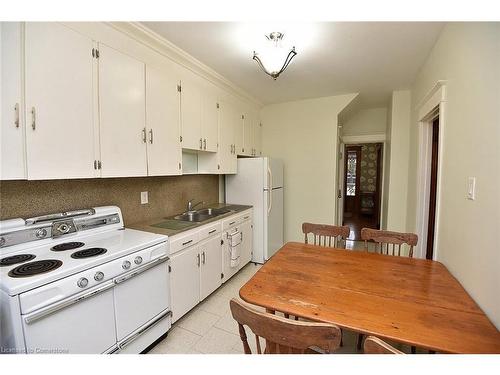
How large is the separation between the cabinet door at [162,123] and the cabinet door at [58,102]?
1.55 feet

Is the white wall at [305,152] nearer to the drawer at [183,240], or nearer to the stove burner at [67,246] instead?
the drawer at [183,240]

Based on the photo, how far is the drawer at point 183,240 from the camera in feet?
6.21

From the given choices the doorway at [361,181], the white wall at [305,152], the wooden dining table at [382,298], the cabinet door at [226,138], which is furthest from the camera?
the doorway at [361,181]

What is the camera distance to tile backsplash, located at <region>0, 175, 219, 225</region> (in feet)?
4.79

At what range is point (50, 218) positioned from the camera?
1497mm

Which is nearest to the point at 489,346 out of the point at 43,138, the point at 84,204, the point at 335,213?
the point at 43,138

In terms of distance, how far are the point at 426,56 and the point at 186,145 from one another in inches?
100

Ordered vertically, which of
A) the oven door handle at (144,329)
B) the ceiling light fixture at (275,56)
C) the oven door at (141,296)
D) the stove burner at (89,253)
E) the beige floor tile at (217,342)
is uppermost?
the ceiling light fixture at (275,56)

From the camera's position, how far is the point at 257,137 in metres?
3.97

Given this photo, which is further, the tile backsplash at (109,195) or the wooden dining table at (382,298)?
the tile backsplash at (109,195)

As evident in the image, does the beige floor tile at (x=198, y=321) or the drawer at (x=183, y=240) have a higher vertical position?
the drawer at (x=183, y=240)

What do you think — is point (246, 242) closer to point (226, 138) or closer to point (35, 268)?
point (226, 138)

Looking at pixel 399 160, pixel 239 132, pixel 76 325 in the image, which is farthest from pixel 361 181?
pixel 76 325

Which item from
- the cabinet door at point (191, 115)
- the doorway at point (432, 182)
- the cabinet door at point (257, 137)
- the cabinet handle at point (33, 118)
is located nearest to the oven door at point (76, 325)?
the cabinet handle at point (33, 118)
